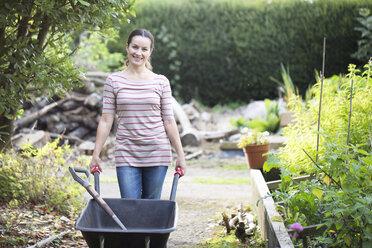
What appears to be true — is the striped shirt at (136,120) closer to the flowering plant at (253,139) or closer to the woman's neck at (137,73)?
the woman's neck at (137,73)

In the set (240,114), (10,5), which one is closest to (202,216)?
(10,5)

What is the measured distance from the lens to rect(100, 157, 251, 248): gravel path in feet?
13.2

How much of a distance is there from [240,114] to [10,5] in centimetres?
868

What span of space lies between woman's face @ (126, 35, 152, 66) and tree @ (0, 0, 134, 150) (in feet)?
1.79

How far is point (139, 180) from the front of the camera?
2.78m

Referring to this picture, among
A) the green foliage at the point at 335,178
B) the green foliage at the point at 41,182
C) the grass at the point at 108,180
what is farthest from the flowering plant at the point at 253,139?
the grass at the point at 108,180

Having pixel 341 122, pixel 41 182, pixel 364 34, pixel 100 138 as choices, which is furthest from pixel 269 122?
pixel 100 138

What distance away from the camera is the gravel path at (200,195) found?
158 inches

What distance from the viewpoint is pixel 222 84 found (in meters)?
12.0

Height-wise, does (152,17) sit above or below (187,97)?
above

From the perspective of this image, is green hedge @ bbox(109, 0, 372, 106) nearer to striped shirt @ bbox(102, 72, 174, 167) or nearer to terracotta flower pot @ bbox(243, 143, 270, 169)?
terracotta flower pot @ bbox(243, 143, 270, 169)

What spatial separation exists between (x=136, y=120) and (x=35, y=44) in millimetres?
1109

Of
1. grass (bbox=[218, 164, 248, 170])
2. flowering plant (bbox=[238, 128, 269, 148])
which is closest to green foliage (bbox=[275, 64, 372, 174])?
flowering plant (bbox=[238, 128, 269, 148])

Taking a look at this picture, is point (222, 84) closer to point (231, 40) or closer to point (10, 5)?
point (231, 40)
